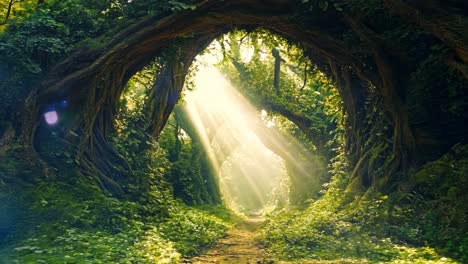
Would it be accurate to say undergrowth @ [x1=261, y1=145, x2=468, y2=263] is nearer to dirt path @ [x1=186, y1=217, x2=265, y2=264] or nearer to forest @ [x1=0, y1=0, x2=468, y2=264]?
forest @ [x1=0, y1=0, x2=468, y2=264]

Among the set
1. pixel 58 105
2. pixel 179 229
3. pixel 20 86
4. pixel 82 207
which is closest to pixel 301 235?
pixel 179 229

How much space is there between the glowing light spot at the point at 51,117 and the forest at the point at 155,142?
0.11ft

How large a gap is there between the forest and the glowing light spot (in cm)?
3

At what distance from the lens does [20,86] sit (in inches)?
353

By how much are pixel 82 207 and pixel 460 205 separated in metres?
6.92

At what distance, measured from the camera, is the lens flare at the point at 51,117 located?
363 inches

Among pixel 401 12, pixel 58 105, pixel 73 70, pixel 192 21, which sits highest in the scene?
pixel 192 21

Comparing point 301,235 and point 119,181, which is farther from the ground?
point 119,181

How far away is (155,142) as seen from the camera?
13.4m

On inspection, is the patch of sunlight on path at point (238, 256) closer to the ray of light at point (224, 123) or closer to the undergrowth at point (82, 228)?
the undergrowth at point (82, 228)

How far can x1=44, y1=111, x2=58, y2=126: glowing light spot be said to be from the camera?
9211 millimetres

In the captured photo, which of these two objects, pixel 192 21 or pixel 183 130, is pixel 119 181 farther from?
pixel 183 130

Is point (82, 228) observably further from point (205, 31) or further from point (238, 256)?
point (205, 31)

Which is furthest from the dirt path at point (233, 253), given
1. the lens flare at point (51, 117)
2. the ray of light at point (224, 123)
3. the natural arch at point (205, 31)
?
the ray of light at point (224, 123)
